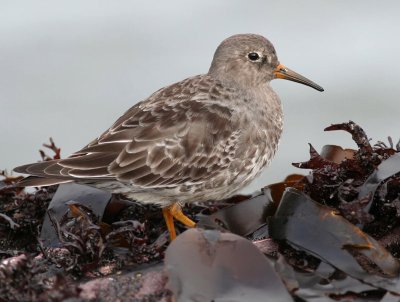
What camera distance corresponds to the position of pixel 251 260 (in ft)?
11.5

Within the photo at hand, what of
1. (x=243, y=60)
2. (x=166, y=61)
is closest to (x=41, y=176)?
(x=243, y=60)

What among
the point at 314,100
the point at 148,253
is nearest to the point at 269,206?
the point at 148,253

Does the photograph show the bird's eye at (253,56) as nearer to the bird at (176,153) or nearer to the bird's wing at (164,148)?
the bird at (176,153)

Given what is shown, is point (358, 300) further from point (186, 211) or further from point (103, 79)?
point (103, 79)

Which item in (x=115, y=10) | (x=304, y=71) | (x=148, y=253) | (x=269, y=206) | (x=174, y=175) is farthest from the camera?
(x=115, y=10)

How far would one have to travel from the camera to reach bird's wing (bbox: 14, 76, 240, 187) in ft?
16.2

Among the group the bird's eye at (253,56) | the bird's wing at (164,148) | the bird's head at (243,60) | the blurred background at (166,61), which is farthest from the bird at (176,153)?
the blurred background at (166,61)

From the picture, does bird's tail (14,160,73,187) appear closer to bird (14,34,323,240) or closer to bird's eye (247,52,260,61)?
bird (14,34,323,240)

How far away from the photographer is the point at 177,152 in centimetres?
503

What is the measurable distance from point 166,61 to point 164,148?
6485 mm

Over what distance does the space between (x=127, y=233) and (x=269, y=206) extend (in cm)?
97

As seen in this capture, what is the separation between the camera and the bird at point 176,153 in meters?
4.91

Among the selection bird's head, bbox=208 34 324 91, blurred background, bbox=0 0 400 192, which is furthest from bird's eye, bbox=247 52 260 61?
blurred background, bbox=0 0 400 192

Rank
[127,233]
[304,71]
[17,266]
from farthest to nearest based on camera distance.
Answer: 1. [304,71]
2. [127,233]
3. [17,266]
